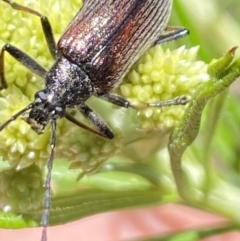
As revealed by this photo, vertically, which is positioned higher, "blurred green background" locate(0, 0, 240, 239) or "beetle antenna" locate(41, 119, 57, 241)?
"blurred green background" locate(0, 0, 240, 239)

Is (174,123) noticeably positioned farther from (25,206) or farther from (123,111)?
(25,206)

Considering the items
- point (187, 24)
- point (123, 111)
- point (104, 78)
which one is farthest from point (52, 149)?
point (187, 24)

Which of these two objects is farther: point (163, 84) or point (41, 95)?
point (41, 95)

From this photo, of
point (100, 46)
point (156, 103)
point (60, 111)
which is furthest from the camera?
point (100, 46)

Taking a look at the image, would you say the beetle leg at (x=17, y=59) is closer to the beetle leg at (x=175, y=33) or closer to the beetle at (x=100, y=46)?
the beetle at (x=100, y=46)

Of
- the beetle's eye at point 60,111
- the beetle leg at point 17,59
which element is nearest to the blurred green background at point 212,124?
the beetle's eye at point 60,111

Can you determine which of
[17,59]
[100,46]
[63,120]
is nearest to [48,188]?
[63,120]

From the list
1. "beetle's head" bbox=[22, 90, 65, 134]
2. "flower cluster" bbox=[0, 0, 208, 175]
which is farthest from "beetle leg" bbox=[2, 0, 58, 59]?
"beetle's head" bbox=[22, 90, 65, 134]

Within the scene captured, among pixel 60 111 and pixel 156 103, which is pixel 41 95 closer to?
pixel 60 111

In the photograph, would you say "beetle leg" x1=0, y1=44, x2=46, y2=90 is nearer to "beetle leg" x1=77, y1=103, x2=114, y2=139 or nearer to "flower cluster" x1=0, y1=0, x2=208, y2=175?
"flower cluster" x1=0, y1=0, x2=208, y2=175

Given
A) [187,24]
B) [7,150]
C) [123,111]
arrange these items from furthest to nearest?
1. [187,24]
2. [123,111]
3. [7,150]

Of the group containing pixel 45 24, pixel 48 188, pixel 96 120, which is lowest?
pixel 48 188
